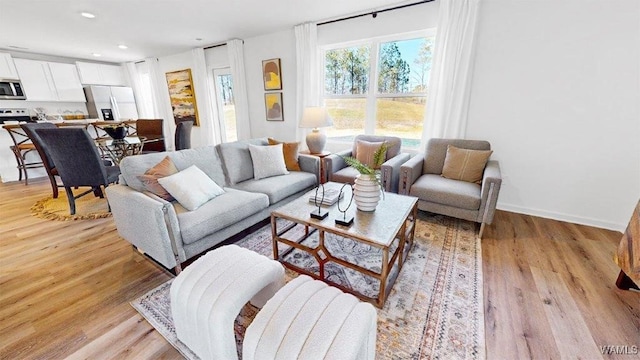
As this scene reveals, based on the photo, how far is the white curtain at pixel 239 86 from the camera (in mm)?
4375

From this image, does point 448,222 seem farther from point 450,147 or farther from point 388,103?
point 388,103

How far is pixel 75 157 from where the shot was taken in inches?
100.0

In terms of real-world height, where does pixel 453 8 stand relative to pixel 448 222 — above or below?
above

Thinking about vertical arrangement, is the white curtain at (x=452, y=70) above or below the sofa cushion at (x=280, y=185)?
above

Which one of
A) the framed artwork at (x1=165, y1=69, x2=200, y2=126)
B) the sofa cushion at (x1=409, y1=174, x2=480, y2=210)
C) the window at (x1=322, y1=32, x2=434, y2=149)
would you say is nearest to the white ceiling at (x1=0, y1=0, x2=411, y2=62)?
the window at (x1=322, y1=32, x2=434, y2=149)

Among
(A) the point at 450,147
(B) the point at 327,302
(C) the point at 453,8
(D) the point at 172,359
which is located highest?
(C) the point at 453,8

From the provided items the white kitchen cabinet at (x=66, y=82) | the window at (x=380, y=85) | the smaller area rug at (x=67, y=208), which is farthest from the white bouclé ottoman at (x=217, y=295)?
the white kitchen cabinet at (x=66, y=82)

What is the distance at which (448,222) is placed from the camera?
2.53 metres

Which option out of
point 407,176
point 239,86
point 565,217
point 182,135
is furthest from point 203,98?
point 565,217

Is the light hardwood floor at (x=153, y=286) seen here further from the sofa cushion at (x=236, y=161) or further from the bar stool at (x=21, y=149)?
the bar stool at (x=21, y=149)

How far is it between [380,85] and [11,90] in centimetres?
679

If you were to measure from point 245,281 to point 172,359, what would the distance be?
0.57 metres

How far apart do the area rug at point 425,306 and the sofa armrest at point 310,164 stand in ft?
3.55

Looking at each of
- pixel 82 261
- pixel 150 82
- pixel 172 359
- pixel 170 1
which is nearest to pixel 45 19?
pixel 170 1
